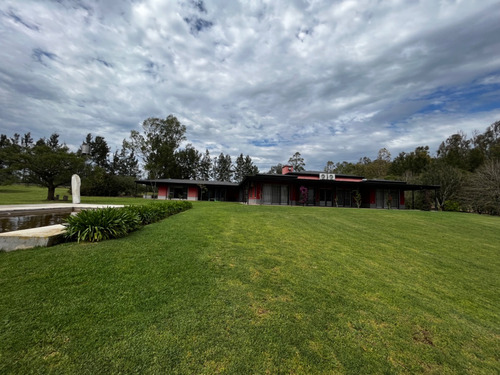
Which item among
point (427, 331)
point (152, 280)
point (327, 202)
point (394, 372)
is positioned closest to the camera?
point (394, 372)

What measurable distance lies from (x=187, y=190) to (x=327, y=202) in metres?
17.7

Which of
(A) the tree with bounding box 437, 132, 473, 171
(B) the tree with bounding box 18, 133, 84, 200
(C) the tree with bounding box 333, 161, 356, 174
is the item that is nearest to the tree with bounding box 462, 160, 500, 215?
(A) the tree with bounding box 437, 132, 473, 171

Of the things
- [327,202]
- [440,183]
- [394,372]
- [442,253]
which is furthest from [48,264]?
[440,183]

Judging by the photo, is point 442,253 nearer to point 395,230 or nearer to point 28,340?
point 395,230

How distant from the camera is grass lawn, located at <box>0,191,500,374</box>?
2.07m

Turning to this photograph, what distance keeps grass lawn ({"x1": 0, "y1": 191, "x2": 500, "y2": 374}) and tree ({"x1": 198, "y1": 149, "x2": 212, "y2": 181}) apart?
58.9 m

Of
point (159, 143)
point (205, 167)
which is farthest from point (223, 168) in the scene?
point (159, 143)

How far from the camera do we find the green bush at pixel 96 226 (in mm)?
4938

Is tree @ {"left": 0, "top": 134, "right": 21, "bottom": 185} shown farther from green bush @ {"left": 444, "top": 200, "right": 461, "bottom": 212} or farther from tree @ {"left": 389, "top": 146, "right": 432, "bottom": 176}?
tree @ {"left": 389, "top": 146, "right": 432, "bottom": 176}

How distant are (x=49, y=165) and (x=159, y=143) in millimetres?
24485

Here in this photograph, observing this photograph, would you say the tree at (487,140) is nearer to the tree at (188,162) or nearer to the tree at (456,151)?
the tree at (456,151)

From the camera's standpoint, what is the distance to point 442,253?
650 centimetres

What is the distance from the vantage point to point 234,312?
2807 millimetres

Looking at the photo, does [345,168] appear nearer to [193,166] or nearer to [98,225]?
[193,166]
